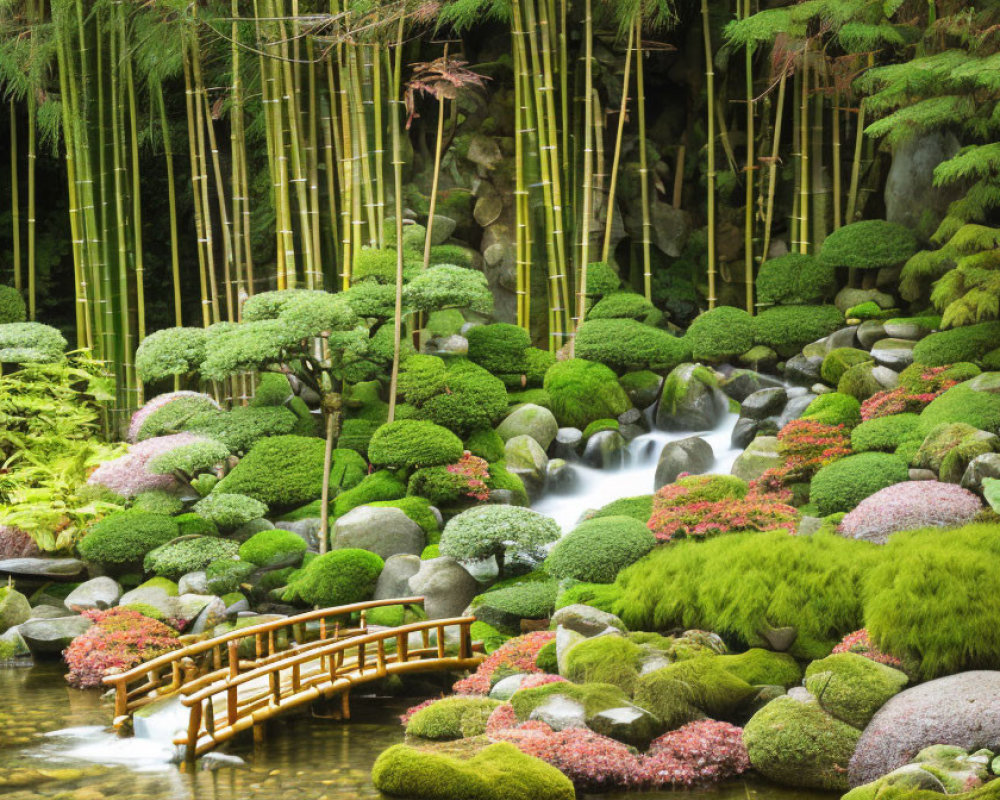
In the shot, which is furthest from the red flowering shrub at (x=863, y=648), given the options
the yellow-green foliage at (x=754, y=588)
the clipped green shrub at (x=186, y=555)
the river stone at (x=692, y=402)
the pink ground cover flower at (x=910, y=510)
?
the clipped green shrub at (x=186, y=555)

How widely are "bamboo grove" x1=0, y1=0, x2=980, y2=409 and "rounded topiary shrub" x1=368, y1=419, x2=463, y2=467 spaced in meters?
1.23

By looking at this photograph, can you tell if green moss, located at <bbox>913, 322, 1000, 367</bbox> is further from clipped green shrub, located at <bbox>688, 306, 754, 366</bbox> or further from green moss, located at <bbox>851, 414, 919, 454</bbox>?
clipped green shrub, located at <bbox>688, 306, 754, 366</bbox>

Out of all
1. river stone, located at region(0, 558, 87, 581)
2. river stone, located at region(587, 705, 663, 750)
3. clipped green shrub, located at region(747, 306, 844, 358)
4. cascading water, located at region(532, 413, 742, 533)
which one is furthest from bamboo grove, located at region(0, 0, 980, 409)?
river stone, located at region(587, 705, 663, 750)

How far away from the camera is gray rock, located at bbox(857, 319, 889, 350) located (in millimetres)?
12703

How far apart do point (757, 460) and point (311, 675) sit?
4815 mm

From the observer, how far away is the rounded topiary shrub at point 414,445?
37.8 ft

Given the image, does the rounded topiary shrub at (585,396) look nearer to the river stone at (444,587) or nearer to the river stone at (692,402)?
the river stone at (692,402)

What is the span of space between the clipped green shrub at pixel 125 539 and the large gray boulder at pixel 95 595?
22cm

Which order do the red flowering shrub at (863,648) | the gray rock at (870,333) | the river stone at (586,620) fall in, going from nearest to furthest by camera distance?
1. the red flowering shrub at (863,648)
2. the river stone at (586,620)
3. the gray rock at (870,333)

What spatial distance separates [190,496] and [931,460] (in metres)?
7.27

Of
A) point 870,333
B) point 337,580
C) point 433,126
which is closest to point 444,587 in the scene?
point 337,580

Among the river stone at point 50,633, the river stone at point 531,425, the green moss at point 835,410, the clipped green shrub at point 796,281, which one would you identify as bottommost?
the river stone at point 50,633

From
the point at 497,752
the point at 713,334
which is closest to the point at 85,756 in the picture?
the point at 497,752

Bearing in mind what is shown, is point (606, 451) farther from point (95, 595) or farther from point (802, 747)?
point (802, 747)
